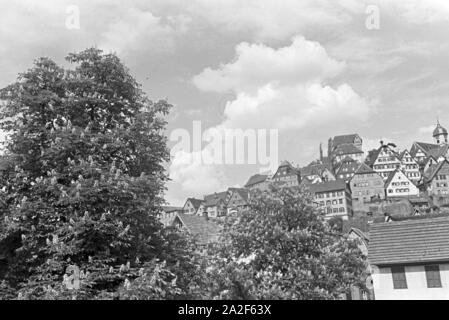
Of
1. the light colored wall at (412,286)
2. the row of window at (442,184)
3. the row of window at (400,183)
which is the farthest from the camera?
the row of window at (442,184)

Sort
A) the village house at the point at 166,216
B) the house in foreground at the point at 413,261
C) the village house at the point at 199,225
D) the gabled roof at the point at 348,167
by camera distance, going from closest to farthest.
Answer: the village house at the point at 166,216 < the house in foreground at the point at 413,261 < the village house at the point at 199,225 < the gabled roof at the point at 348,167

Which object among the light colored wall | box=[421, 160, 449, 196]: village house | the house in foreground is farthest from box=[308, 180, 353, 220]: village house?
the light colored wall

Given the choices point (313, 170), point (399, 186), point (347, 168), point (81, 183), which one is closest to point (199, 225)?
point (81, 183)

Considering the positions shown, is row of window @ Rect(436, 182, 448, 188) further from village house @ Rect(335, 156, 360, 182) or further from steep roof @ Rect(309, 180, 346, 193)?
steep roof @ Rect(309, 180, 346, 193)

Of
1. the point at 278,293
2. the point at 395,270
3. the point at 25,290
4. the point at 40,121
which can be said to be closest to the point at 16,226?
the point at 25,290

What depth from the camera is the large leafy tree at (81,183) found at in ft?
50.2

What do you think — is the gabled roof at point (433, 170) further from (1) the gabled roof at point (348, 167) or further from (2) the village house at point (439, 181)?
(1) the gabled roof at point (348, 167)

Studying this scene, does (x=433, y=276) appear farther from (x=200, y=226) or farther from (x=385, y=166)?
(x=385, y=166)

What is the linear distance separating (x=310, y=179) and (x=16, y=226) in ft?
497

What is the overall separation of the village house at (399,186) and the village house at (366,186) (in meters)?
2.13

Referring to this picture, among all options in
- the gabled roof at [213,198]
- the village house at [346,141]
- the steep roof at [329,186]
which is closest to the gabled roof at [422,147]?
the village house at [346,141]

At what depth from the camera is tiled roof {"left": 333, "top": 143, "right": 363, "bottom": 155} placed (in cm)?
17450

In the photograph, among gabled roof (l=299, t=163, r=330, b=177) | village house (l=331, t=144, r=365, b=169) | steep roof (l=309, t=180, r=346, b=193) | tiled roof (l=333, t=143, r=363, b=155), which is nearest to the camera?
steep roof (l=309, t=180, r=346, b=193)
